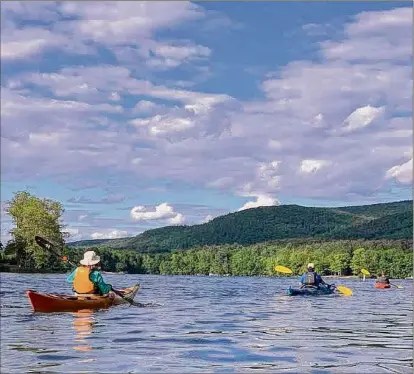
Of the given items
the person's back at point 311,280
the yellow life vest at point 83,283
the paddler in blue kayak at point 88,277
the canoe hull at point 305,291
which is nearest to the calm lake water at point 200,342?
the paddler in blue kayak at point 88,277

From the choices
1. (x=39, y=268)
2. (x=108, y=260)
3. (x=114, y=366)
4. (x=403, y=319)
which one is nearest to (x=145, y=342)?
(x=114, y=366)

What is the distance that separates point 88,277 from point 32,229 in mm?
66460

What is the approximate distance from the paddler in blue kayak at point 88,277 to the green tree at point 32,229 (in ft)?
206

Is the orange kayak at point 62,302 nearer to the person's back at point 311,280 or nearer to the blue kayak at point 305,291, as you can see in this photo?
the blue kayak at point 305,291

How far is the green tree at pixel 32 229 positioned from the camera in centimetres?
8562

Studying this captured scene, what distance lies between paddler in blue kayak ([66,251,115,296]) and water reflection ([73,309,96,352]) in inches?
47.2

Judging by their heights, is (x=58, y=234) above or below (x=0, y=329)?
above

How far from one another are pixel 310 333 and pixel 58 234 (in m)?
76.3

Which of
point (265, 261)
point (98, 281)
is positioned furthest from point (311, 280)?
point (265, 261)

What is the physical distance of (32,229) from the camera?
285 ft

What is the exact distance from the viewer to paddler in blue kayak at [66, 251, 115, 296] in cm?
2221

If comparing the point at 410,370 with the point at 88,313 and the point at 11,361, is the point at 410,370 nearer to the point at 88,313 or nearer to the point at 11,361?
the point at 11,361

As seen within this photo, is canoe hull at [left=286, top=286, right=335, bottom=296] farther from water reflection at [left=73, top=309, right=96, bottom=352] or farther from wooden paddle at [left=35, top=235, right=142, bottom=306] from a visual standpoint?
water reflection at [left=73, top=309, right=96, bottom=352]

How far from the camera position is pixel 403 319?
22094mm
